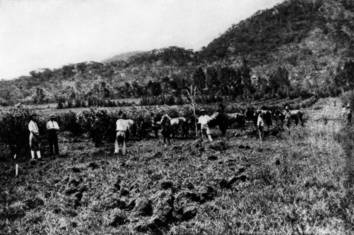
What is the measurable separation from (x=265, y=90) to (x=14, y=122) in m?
59.3

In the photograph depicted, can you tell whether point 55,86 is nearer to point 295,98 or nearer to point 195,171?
point 295,98

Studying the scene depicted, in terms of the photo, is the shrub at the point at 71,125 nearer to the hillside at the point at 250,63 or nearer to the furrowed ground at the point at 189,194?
the furrowed ground at the point at 189,194

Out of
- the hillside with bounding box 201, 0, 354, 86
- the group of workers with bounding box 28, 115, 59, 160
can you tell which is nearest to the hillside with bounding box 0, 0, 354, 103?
the hillside with bounding box 201, 0, 354, 86

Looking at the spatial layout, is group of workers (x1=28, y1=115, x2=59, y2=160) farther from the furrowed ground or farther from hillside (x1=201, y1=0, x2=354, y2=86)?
hillside (x1=201, y1=0, x2=354, y2=86)

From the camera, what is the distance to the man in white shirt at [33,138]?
49.4 ft

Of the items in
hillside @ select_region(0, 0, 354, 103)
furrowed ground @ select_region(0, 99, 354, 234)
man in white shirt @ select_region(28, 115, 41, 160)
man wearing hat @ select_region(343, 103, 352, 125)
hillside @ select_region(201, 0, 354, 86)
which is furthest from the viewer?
hillside @ select_region(201, 0, 354, 86)

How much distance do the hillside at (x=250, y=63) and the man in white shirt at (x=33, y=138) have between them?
4417cm

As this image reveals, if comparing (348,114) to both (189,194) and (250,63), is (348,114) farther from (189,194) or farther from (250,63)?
(250,63)

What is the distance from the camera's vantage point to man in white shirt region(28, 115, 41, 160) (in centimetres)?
1507

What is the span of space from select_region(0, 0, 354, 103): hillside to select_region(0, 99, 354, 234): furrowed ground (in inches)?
1896

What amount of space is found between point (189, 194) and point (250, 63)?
10673 centimetres

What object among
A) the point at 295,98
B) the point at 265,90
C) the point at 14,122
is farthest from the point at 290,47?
the point at 14,122

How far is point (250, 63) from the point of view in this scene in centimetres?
11288

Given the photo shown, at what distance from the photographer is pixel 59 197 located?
34.2 ft
